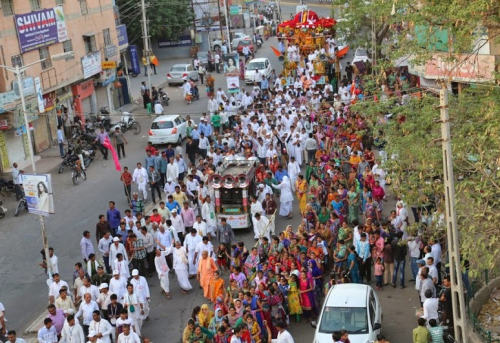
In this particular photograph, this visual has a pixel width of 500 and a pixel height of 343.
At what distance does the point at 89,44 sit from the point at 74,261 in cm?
2099

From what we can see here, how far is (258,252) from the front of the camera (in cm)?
1855

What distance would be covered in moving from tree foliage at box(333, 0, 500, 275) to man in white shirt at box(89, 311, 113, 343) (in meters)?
6.21

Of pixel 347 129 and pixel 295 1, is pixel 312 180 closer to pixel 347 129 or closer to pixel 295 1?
pixel 347 129

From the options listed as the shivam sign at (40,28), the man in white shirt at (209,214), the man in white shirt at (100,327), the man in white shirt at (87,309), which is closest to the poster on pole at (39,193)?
the man in white shirt at (87,309)

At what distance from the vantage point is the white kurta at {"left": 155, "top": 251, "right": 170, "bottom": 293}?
18703 millimetres

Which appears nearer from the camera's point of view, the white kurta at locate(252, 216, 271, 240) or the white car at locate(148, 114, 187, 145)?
the white kurta at locate(252, 216, 271, 240)

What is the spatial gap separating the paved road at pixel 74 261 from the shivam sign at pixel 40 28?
18.4ft

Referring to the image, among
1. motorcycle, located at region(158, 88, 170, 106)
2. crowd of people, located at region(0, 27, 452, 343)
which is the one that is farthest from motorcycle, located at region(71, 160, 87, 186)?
motorcycle, located at region(158, 88, 170, 106)

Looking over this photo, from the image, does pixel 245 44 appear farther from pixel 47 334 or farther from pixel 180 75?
pixel 47 334

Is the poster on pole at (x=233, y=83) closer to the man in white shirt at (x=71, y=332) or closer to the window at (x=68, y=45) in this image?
the window at (x=68, y=45)

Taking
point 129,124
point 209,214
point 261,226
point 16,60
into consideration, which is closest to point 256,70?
point 129,124

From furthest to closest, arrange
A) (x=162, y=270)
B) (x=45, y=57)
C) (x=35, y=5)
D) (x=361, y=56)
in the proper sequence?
(x=361, y=56) < (x=45, y=57) < (x=35, y=5) < (x=162, y=270)

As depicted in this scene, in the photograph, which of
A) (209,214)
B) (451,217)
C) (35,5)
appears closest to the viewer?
(451,217)

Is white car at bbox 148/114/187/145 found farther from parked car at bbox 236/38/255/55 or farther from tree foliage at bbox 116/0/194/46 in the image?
tree foliage at bbox 116/0/194/46
